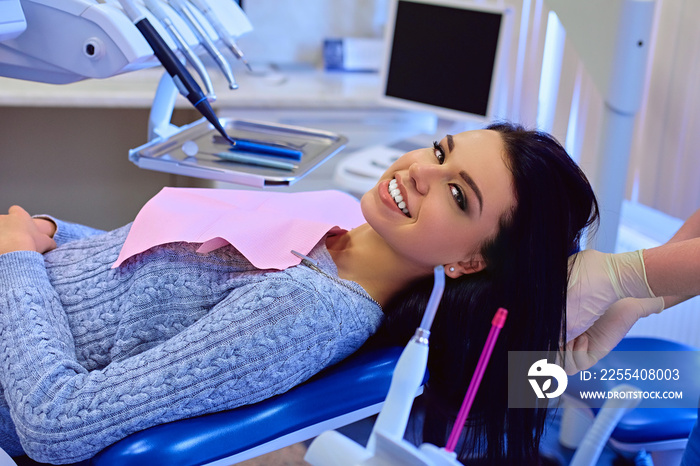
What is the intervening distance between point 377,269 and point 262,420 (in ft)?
1.11

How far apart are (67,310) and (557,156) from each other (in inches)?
32.9

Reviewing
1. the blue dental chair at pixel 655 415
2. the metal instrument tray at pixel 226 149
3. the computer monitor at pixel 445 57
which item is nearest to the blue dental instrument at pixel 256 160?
the metal instrument tray at pixel 226 149

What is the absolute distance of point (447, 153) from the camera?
1.10m

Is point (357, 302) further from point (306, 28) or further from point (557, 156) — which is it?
point (306, 28)

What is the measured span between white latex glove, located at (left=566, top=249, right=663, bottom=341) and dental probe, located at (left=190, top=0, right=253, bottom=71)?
0.73 m

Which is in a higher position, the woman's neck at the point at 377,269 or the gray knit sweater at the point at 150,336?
the woman's neck at the point at 377,269

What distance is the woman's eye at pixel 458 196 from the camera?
104 cm

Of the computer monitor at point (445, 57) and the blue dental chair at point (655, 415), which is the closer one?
the blue dental chair at point (655, 415)

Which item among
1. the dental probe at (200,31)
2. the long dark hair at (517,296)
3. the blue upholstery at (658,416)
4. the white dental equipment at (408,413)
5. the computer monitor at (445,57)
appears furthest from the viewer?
the computer monitor at (445,57)

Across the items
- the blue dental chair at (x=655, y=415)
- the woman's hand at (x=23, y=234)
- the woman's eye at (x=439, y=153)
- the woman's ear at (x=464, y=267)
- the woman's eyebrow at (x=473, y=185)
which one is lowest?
the blue dental chair at (x=655, y=415)

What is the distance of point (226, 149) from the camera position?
4.75 ft

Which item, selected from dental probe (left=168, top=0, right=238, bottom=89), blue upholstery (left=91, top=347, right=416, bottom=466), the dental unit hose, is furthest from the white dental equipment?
dental probe (left=168, top=0, right=238, bottom=89)

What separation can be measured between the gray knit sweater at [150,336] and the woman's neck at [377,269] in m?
0.05

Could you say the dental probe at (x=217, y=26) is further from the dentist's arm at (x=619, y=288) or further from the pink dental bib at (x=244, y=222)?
the dentist's arm at (x=619, y=288)
